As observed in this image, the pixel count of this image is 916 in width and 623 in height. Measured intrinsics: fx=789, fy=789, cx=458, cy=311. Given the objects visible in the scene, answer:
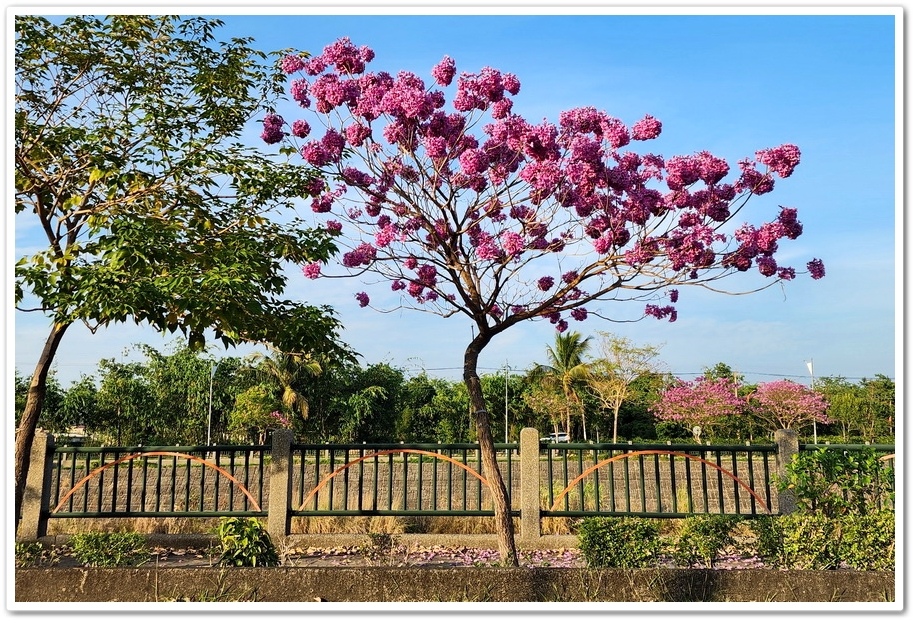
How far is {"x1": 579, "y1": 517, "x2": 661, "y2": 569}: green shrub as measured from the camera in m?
6.18

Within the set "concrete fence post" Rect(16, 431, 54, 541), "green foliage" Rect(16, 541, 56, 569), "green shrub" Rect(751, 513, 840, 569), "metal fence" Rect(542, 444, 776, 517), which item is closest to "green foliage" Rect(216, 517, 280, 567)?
"green foliage" Rect(16, 541, 56, 569)

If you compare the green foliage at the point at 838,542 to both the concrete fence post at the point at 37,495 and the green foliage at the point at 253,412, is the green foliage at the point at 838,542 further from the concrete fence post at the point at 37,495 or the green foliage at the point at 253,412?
the green foliage at the point at 253,412

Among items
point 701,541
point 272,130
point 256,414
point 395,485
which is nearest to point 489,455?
point 701,541

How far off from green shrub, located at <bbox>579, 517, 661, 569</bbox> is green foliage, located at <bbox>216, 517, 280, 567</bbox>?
2.47 meters

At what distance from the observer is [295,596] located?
541 centimetres

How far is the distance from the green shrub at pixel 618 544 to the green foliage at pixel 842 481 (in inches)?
53.0

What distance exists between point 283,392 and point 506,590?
92.3 feet

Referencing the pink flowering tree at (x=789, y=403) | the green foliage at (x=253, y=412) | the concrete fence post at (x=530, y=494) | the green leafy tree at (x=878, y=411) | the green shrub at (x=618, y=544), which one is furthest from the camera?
the green leafy tree at (x=878, y=411)

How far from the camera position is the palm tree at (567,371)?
1323 inches

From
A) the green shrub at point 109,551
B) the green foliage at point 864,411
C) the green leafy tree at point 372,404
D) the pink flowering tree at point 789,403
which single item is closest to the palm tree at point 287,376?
the green leafy tree at point 372,404

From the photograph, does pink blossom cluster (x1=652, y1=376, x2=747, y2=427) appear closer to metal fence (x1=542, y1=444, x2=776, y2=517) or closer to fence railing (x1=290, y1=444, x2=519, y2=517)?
metal fence (x1=542, y1=444, x2=776, y2=517)
